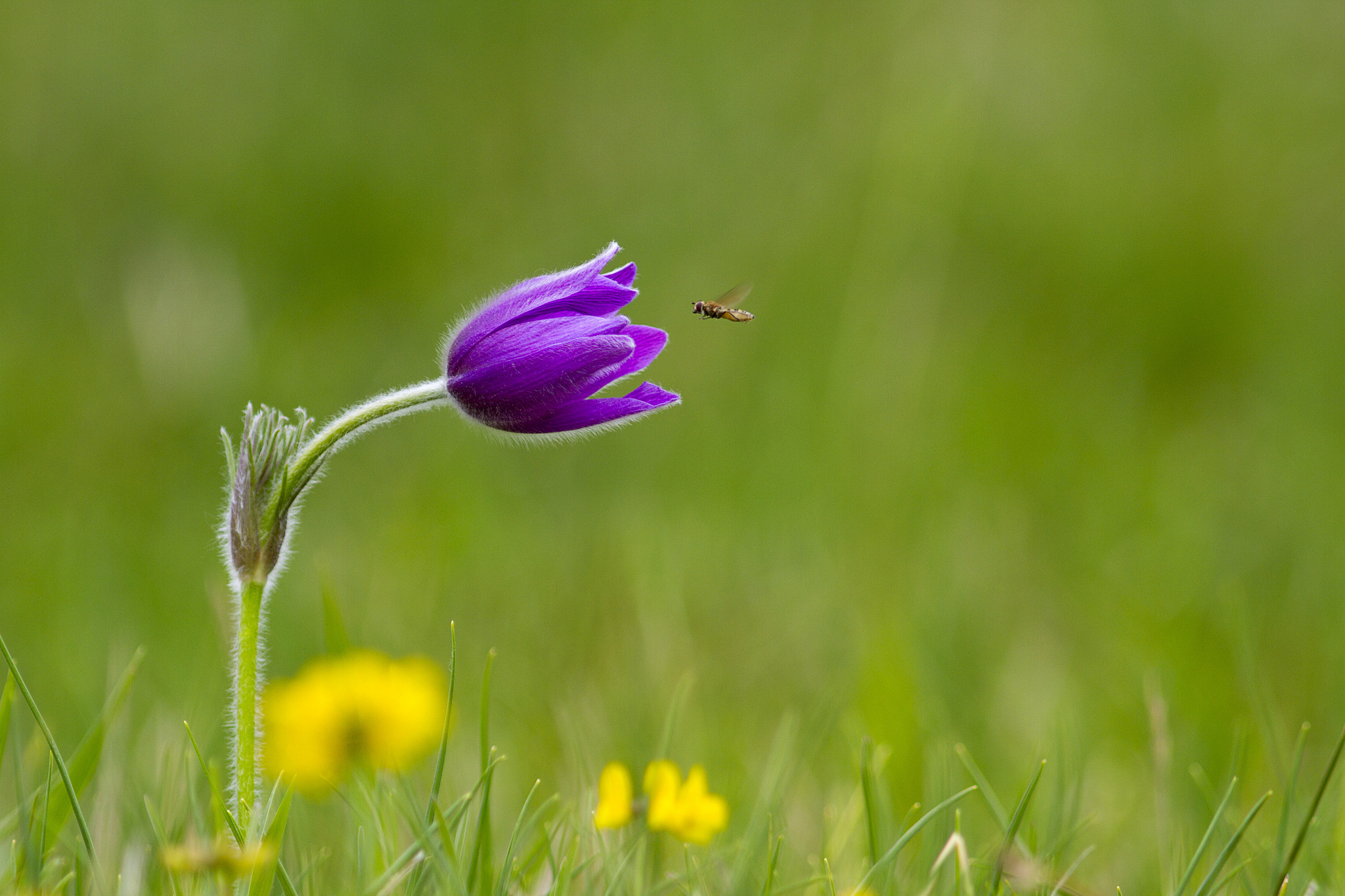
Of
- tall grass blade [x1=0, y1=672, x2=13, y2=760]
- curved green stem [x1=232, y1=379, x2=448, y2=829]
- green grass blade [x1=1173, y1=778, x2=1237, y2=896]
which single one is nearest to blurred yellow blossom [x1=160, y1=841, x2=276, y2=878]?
curved green stem [x1=232, y1=379, x2=448, y2=829]

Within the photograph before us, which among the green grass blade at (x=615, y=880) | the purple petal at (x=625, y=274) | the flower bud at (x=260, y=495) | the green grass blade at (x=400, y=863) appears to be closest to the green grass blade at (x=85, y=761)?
the flower bud at (x=260, y=495)

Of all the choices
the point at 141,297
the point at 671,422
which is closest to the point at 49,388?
the point at 141,297

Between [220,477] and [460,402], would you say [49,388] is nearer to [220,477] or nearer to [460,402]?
[220,477]

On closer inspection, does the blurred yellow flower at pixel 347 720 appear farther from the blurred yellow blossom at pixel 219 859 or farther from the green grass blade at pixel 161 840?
the blurred yellow blossom at pixel 219 859

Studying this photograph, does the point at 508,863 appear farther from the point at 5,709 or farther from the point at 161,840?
the point at 5,709

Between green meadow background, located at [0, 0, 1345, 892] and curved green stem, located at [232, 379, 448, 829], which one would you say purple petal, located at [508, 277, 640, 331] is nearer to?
curved green stem, located at [232, 379, 448, 829]
